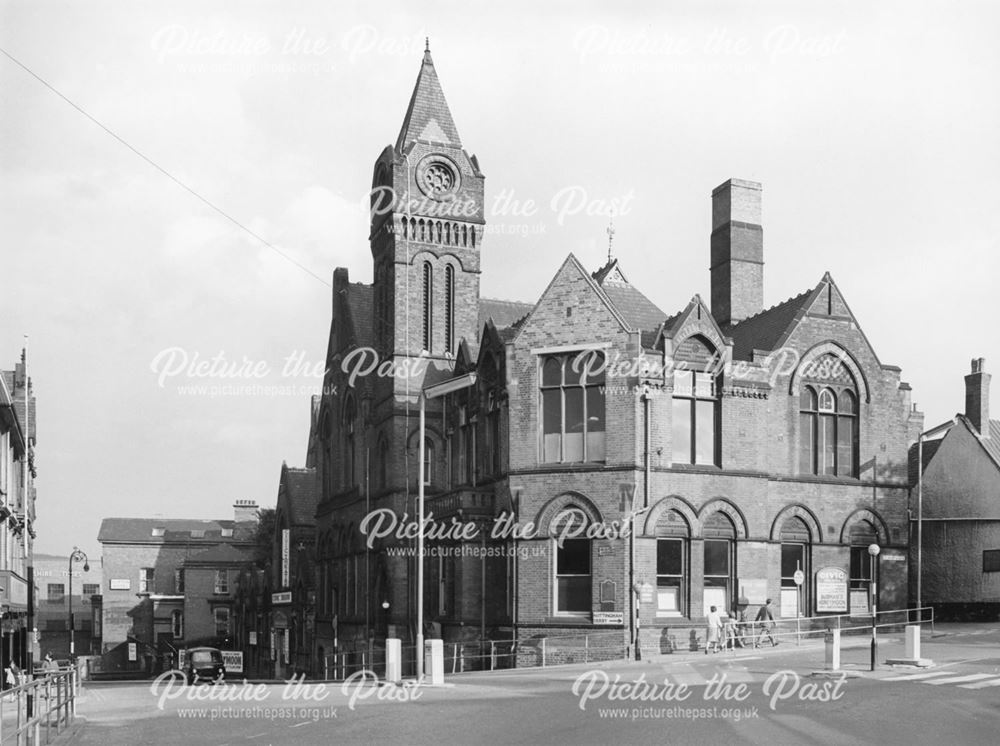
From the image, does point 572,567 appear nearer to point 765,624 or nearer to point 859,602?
point 765,624

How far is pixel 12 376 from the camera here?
59.3 m

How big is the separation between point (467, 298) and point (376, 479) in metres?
7.77

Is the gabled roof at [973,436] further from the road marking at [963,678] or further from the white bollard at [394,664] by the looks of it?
the white bollard at [394,664]

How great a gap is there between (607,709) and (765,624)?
15.7m

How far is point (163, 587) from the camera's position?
8294 centimetres

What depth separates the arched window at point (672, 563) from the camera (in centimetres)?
3438

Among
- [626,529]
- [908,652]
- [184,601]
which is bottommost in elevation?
[184,601]

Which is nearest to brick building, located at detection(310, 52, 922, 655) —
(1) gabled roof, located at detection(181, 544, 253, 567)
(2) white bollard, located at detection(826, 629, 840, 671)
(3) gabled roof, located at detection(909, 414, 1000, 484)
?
(3) gabled roof, located at detection(909, 414, 1000, 484)

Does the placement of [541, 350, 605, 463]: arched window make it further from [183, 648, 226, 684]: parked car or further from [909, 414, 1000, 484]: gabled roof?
[183, 648, 226, 684]: parked car

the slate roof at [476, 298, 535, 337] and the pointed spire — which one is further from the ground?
the pointed spire

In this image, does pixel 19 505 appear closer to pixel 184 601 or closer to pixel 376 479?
pixel 376 479

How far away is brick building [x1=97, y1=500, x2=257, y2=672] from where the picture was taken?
7744 centimetres

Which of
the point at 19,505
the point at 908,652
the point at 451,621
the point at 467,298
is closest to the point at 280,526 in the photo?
the point at 19,505

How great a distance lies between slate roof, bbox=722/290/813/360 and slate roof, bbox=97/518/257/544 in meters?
54.3
